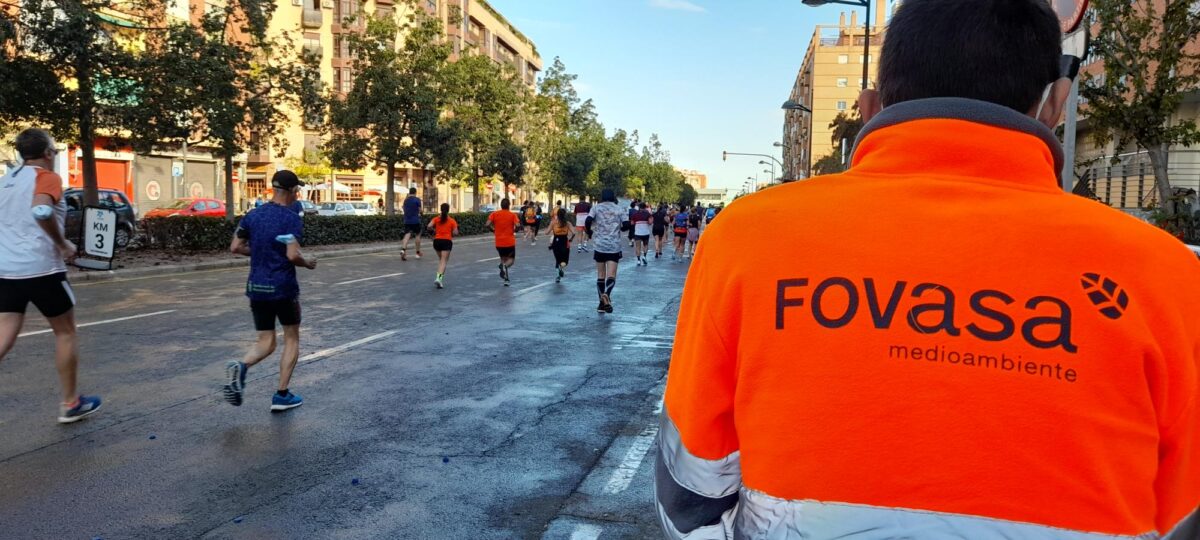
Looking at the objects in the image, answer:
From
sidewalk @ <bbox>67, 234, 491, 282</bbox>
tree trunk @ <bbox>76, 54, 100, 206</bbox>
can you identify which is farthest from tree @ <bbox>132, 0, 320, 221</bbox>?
sidewalk @ <bbox>67, 234, 491, 282</bbox>

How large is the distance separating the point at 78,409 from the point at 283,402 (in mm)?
1292

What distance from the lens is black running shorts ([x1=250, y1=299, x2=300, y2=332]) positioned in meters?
6.33

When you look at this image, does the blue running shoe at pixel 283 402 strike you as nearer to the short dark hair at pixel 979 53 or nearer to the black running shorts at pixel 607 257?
the short dark hair at pixel 979 53

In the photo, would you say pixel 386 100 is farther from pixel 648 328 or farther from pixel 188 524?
pixel 188 524

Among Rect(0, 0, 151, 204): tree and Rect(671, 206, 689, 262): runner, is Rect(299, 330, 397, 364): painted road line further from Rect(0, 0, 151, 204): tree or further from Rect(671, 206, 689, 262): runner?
Rect(671, 206, 689, 262): runner

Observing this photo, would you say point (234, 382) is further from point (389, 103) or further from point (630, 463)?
point (389, 103)

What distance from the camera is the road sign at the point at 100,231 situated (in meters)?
9.65

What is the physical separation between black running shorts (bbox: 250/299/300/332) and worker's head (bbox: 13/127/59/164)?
1.62 metres

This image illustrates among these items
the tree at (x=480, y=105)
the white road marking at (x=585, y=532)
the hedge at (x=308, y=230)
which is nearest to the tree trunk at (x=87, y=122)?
the hedge at (x=308, y=230)

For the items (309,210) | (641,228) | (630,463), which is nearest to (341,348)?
(630,463)

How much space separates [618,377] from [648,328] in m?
3.23

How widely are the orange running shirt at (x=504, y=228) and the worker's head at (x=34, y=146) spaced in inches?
415

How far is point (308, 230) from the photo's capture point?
2623cm

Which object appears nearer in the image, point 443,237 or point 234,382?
point 234,382
